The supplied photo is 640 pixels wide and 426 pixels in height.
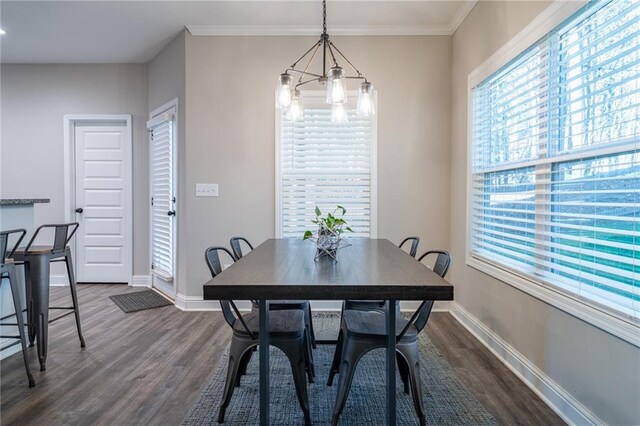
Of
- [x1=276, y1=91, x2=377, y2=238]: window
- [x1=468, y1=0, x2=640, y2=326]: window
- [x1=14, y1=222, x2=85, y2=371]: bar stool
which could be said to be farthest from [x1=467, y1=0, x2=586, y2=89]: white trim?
[x1=14, y1=222, x2=85, y2=371]: bar stool

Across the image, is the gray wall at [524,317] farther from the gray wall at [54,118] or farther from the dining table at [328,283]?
the gray wall at [54,118]

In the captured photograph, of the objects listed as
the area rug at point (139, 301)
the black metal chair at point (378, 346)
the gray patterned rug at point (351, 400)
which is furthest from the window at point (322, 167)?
the black metal chair at point (378, 346)

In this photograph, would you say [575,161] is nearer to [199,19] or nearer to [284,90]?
[284,90]

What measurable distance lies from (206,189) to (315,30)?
1.93 metres

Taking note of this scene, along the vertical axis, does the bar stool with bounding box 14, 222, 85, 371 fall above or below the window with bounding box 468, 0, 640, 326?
below

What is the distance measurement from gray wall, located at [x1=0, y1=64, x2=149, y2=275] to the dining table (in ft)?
10.6

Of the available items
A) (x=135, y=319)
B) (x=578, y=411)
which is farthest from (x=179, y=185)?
(x=578, y=411)

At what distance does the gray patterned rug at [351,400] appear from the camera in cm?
180

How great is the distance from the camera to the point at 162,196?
4035mm

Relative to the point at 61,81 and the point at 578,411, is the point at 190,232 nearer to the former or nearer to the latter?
the point at 61,81

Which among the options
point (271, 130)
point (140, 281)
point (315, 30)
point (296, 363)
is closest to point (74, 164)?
point (140, 281)

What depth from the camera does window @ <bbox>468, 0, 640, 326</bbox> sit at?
150 cm

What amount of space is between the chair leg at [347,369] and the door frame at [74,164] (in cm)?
381

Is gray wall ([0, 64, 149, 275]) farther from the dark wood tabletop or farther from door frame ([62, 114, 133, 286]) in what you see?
the dark wood tabletop
